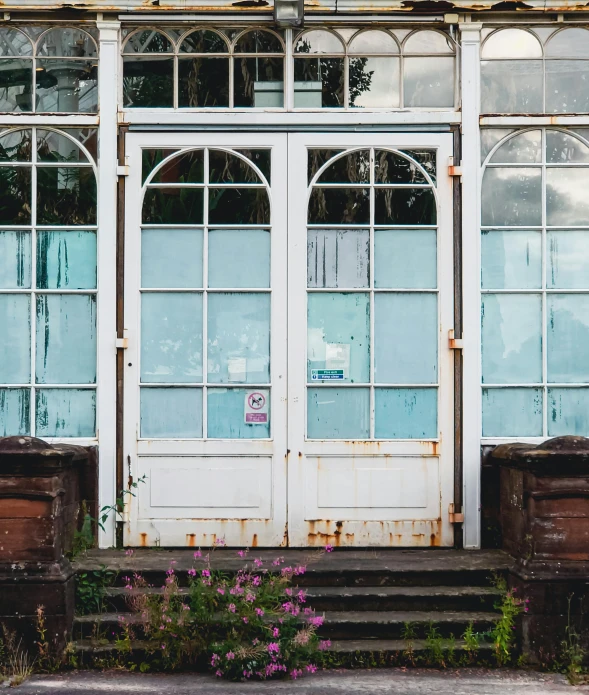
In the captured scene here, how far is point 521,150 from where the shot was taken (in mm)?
6734

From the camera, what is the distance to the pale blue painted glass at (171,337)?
6645 millimetres

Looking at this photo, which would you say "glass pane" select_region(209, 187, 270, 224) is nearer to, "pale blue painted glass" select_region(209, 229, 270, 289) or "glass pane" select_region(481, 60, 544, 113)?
"pale blue painted glass" select_region(209, 229, 270, 289)

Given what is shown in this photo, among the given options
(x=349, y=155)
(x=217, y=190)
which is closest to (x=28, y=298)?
(x=217, y=190)

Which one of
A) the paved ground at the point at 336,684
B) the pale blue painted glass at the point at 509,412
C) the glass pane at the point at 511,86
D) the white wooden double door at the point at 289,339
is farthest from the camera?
the glass pane at the point at 511,86

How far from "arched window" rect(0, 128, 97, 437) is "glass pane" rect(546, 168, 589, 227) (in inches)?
126

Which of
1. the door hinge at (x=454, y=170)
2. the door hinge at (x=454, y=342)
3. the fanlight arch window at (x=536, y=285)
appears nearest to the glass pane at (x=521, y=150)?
the fanlight arch window at (x=536, y=285)

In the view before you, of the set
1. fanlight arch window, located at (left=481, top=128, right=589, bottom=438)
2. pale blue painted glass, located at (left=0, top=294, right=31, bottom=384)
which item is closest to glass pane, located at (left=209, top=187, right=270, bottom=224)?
pale blue painted glass, located at (left=0, top=294, right=31, bottom=384)

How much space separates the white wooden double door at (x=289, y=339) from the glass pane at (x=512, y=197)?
330 mm

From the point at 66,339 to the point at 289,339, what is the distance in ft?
5.09

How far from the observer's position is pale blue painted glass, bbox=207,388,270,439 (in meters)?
6.61

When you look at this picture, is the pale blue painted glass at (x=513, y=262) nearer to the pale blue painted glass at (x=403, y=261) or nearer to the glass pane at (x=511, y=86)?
the pale blue painted glass at (x=403, y=261)

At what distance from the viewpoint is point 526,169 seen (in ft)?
22.0

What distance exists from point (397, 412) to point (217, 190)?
1992 mm

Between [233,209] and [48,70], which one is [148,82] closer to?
[48,70]
